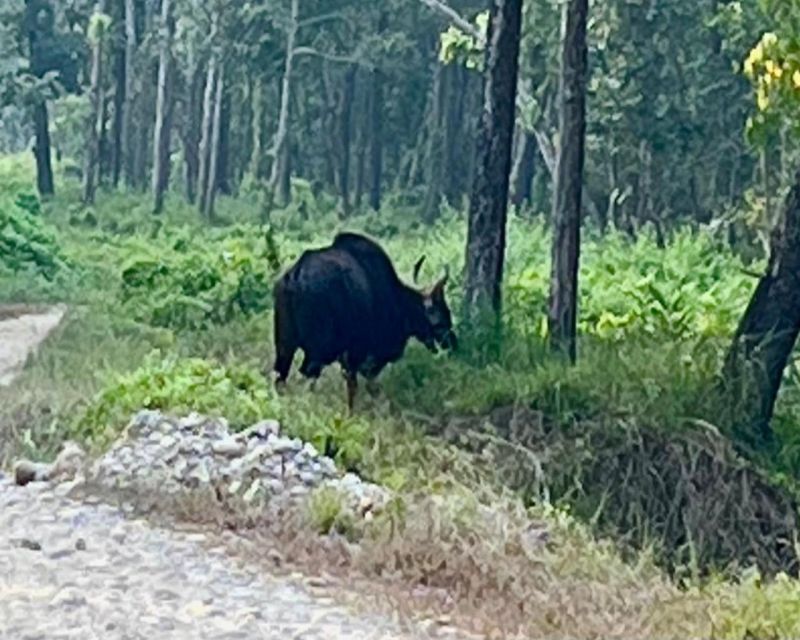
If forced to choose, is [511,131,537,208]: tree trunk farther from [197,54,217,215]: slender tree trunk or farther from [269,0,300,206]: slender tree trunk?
[197,54,217,215]: slender tree trunk

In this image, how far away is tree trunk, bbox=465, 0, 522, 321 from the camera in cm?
1631

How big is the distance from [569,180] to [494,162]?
88 cm

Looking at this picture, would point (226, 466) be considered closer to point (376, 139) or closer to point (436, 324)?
point (436, 324)

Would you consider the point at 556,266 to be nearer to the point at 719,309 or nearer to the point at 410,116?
the point at 719,309

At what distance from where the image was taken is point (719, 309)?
19.1 metres

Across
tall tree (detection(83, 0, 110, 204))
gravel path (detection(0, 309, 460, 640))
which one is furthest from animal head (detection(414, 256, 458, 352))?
tall tree (detection(83, 0, 110, 204))

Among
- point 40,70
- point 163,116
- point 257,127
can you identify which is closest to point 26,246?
point 163,116

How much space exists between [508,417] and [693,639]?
5836mm

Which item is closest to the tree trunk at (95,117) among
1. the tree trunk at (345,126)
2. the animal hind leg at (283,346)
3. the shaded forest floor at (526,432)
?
the tree trunk at (345,126)

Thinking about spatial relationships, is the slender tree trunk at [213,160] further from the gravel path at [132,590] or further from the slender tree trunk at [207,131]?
the gravel path at [132,590]

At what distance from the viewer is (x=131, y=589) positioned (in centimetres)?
813

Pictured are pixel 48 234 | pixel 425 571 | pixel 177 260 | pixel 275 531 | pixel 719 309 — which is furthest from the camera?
pixel 48 234

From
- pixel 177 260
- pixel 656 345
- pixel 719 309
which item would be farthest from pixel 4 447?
pixel 177 260

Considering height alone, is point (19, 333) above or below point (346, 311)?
below
